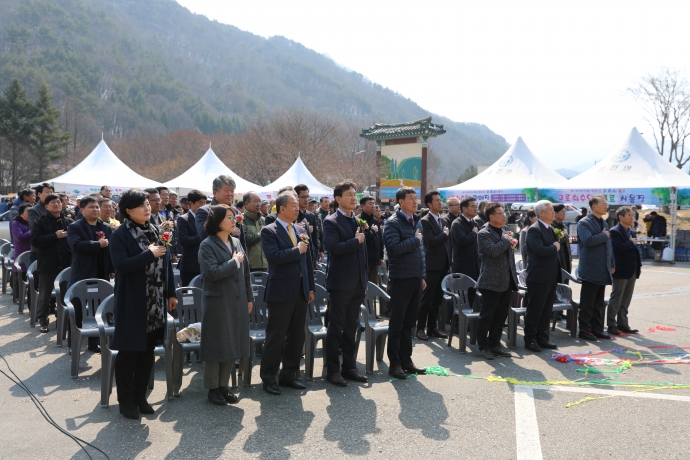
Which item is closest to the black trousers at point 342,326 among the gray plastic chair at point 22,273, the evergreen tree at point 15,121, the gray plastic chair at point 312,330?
the gray plastic chair at point 312,330

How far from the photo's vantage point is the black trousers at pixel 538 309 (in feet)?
21.5

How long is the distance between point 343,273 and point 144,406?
6.93ft

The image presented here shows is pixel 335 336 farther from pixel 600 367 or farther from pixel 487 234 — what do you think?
pixel 600 367

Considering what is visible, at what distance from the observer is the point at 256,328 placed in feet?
17.8

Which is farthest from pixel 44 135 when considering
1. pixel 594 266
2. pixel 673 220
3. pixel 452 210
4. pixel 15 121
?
pixel 594 266

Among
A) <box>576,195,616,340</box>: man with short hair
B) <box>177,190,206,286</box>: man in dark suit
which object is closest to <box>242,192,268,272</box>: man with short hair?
<box>177,190,206,286</box>: man in dark suit

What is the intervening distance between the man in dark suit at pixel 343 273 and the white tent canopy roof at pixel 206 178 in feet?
54.2

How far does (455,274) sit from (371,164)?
146ft

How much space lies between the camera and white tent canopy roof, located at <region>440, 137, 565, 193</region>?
19.7 m

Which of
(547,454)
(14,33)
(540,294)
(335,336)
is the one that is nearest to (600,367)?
(540,294)

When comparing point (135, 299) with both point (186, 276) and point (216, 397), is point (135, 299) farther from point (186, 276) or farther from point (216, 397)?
point (186, 276)

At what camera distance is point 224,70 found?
163m

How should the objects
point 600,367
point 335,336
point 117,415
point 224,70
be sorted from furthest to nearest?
point 224,70 → point 600,367 → point 335,336 → point 117,415

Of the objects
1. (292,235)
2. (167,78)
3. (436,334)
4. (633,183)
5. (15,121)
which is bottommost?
(436,334)
